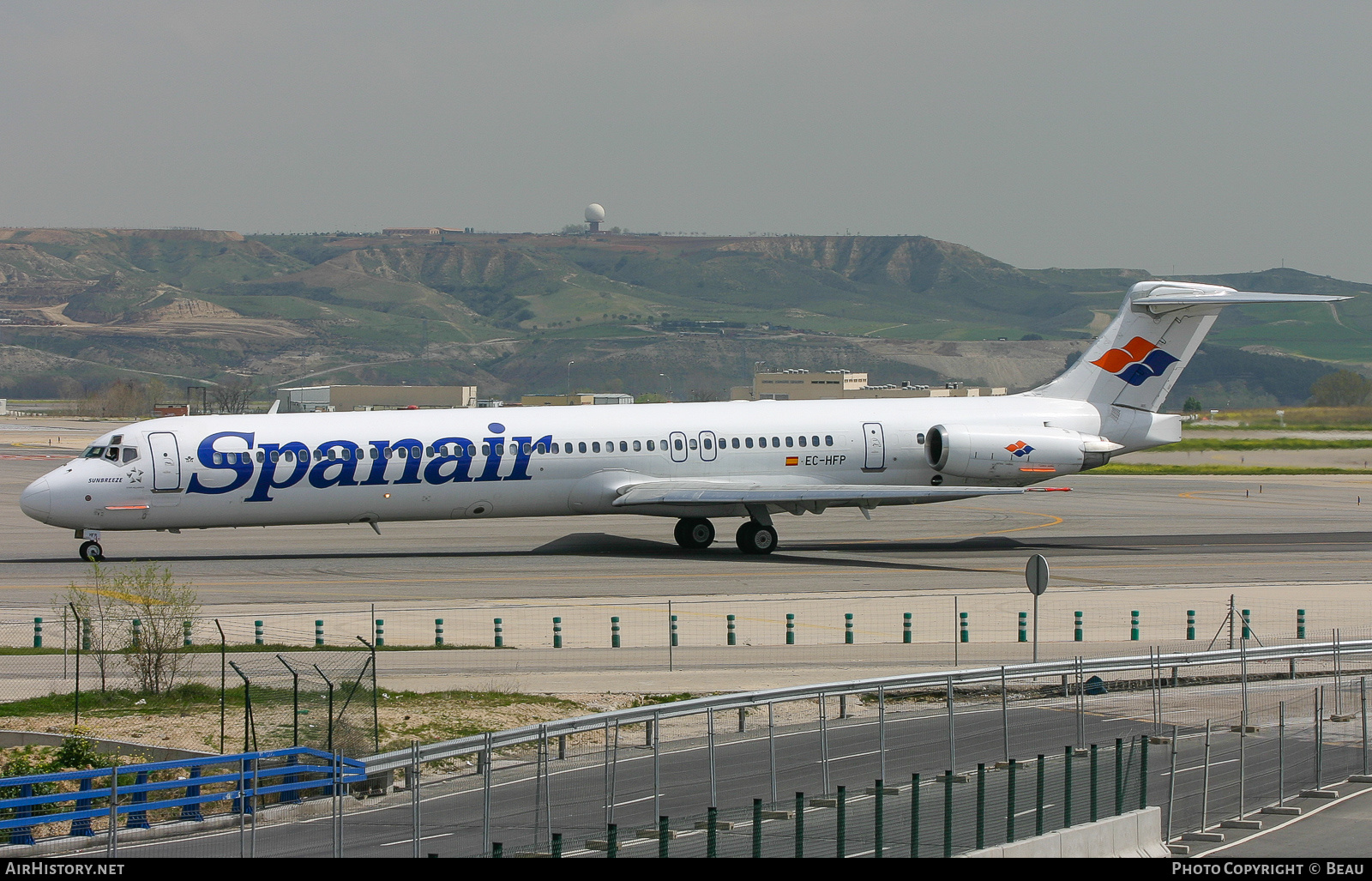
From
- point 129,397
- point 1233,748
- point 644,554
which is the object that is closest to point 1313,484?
point 644,554

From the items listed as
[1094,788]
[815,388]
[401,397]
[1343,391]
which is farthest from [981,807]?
[1343,391]

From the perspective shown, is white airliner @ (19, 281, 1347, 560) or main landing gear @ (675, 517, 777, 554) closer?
white airliner @ (19, 281, 1347, 560)

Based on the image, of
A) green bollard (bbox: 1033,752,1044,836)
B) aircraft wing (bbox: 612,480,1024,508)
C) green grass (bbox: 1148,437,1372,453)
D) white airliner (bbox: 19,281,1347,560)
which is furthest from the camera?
green grass (bbox: 1148,437,1372,453)

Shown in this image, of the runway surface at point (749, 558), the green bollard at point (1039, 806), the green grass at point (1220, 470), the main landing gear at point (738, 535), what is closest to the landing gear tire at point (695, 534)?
the main landing gear at point (738, 535)

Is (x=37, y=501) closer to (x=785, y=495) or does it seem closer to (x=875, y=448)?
(x=785, y=495)

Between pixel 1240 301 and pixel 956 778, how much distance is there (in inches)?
1236

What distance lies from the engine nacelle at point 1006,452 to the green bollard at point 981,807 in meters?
27.8

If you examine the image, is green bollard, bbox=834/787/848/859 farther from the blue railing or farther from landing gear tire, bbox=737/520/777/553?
landing gear tire, bbox=737/520/777/553

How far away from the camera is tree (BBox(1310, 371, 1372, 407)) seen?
12988 cm

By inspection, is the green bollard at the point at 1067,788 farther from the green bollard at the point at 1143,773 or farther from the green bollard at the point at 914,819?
the green bollard at the point at 914,819

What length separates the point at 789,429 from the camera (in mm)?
41469

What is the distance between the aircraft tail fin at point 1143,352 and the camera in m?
43.2

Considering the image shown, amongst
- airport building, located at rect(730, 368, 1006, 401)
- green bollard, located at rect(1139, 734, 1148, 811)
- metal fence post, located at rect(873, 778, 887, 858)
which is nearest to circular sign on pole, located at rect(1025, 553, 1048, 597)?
green bollard, located at rect(1139, 734, 1148, 811)

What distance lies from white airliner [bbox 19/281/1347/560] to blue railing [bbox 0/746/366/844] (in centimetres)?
2015
